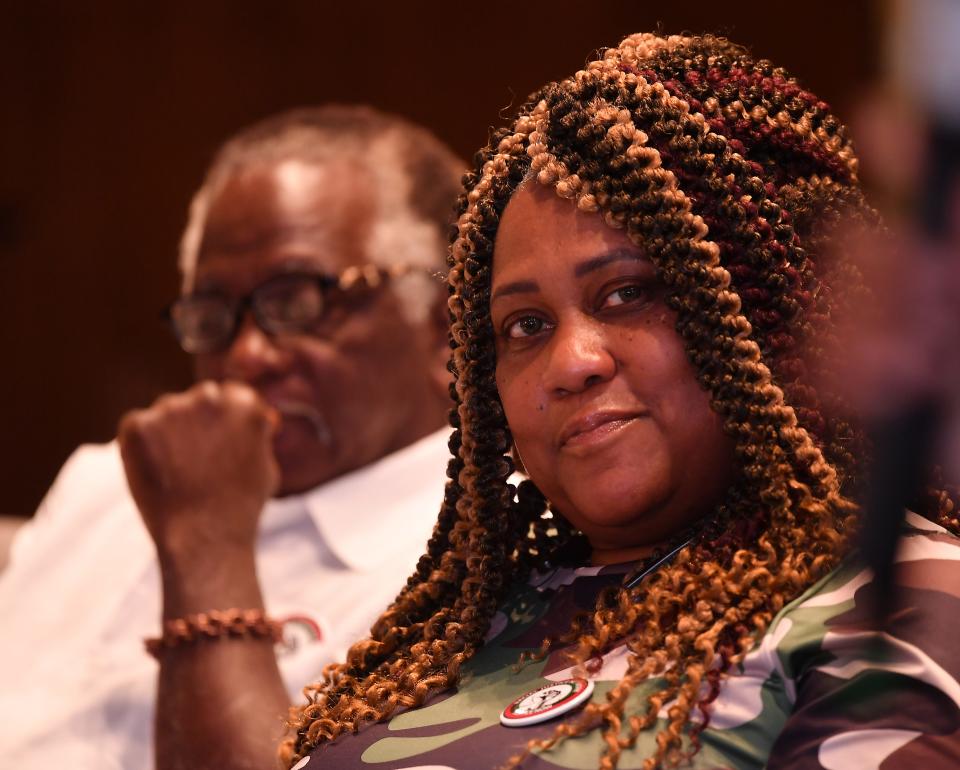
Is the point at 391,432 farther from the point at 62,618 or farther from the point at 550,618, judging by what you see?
the point at 550,618

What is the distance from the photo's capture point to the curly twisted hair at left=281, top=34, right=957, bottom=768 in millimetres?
1204

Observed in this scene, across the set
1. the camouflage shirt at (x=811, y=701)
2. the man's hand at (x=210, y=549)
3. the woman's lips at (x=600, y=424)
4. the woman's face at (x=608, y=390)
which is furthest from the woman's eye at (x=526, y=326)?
the man's hand at (x=210, y=549)

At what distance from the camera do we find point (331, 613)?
224 cm

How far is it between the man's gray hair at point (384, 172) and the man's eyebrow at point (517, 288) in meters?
1.21

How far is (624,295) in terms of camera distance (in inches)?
53.2

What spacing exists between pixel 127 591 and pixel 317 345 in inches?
22.6

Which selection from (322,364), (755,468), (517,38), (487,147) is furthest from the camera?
(517,38)

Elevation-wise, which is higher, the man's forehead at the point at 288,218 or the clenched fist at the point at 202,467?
the man's forehead at the point at 288,218

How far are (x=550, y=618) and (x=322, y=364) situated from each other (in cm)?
121

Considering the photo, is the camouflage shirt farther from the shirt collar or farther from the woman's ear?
the shirt collar

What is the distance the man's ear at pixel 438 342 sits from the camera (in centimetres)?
262

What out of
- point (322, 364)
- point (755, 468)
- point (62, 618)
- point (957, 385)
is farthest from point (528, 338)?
point (62, 618)

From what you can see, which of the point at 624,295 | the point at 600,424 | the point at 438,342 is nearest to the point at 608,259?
the point at 624,295

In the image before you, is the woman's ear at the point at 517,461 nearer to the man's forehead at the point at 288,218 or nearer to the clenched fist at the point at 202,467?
the clenched fist at the point at 202,467
